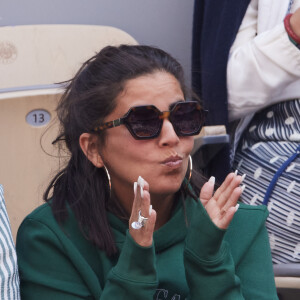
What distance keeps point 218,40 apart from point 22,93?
0.75 meters

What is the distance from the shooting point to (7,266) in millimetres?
1375

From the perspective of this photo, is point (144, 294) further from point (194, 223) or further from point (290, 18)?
point (290, 18)

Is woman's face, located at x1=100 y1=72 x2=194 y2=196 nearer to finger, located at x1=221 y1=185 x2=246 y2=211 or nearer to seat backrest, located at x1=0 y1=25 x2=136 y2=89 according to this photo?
finger, located at x1=221 y1=185 x2=246 y2=211

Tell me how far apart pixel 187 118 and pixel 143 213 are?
0.36 metres

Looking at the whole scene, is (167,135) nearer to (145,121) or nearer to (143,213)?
(145,121)

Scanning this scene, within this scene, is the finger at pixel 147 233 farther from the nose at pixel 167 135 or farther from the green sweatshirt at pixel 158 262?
the nose at pixel 167 135

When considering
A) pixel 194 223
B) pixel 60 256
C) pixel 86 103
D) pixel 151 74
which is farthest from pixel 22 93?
pixel 194 223

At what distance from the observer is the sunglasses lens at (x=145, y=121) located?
1554 mm

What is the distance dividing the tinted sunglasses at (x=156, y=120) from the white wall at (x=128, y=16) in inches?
47.0

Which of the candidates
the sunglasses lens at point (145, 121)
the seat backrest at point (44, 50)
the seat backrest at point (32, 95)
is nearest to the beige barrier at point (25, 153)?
the seat backrest at point (32, 95)

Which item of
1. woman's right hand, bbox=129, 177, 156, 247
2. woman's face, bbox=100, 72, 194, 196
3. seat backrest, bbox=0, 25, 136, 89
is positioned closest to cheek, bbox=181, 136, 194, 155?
woman's face, bbox=100, 72, 194, 196

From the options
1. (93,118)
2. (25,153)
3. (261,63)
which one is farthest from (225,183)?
(25,153)

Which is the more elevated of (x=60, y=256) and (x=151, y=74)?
(x=151, y=74)

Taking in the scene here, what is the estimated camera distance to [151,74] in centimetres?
170
